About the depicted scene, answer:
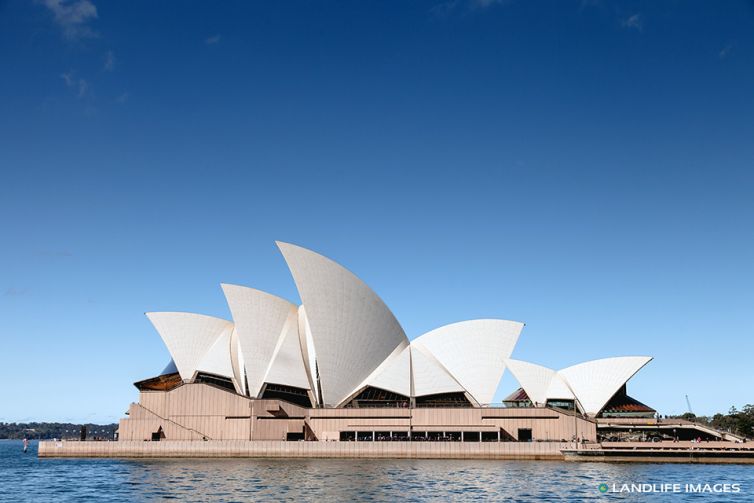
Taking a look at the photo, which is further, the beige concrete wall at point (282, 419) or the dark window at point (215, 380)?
the dark window at point (215, 380)

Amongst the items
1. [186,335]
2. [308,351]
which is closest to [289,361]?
[308,351]

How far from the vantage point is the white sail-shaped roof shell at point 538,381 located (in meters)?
62.6

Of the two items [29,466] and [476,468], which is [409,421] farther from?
[29,466]

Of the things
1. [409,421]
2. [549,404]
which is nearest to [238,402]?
[409,421]

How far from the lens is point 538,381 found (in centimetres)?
6294

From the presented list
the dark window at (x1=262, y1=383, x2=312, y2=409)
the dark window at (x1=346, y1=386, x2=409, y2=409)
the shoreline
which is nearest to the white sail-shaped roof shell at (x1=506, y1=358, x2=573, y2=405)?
the shoreline

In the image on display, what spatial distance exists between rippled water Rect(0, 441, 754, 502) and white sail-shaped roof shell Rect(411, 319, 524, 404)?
10.9 metres

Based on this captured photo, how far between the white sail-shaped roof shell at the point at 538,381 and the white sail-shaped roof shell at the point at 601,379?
2.92 feet

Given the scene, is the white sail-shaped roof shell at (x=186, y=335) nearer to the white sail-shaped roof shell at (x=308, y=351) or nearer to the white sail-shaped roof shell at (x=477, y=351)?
the white sail-shaped roof shell at (x=308, y=351)

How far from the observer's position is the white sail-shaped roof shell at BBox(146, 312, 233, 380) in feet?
209

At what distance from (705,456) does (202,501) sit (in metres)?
36.8

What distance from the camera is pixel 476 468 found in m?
46.5

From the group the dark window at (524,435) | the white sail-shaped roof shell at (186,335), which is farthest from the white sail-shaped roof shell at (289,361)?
the dark window at (524,435)

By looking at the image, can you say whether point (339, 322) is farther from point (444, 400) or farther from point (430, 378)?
point (444, 400)
